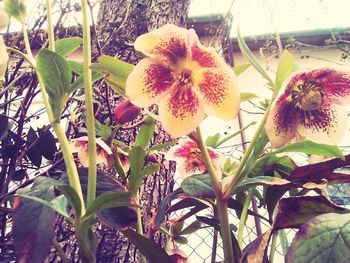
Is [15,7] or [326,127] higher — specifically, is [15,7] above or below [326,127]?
above

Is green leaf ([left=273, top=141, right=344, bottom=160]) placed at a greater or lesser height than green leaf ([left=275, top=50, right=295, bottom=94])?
lesser

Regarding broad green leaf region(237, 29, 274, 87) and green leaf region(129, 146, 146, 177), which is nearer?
broad green leaf region(237, 29, 274, 87)

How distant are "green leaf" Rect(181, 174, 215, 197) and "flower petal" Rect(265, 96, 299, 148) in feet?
0.34

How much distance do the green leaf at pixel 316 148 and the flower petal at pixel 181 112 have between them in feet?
0.38

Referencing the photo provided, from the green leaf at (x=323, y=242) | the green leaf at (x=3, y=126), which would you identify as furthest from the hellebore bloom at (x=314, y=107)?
the green leaf at (x=3, y=126)

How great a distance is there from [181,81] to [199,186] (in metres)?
0.14

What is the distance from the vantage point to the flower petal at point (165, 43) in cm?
49

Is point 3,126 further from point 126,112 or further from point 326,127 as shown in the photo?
point 326,127

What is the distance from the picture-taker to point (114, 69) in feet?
1.64

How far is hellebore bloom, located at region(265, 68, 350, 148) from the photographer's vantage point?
47 cm

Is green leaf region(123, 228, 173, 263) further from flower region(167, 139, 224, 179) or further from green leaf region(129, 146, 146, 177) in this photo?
flower region(167, 139, 224, 179)

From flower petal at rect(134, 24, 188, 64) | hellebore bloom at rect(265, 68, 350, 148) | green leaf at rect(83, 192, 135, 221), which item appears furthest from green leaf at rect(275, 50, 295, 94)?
green leaf at rect(83, 192, 135, 221)

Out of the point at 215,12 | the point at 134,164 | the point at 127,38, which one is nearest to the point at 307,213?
the point at 134,164

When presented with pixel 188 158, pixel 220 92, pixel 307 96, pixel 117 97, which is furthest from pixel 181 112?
pixel 117 97
